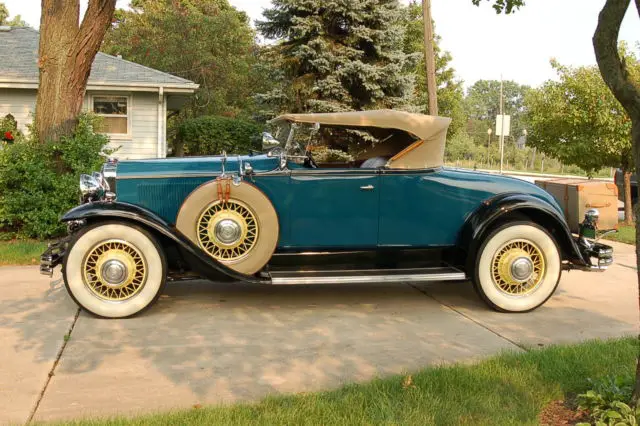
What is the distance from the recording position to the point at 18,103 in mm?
15844

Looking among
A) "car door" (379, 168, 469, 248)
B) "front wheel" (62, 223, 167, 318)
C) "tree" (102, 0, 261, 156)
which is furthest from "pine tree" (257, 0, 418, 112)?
"front wheel" (62, 223, 167, 318)

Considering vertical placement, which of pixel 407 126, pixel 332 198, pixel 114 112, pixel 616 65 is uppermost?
pixel 114 112

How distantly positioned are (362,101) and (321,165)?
1273cm

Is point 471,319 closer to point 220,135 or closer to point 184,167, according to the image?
point 184,167

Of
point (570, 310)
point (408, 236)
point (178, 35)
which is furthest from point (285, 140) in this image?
point (178, 35)

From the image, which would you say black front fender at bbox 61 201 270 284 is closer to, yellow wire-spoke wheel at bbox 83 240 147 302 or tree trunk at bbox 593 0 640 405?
yellow wire-spoke wheel at bbox 83 240 147 302

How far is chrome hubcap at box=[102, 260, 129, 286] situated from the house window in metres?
12.4

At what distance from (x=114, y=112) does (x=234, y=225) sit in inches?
507

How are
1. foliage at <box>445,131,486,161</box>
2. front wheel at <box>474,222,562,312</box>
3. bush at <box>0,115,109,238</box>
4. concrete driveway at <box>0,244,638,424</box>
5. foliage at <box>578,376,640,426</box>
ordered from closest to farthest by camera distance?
1. foliage at <box>578,376,640,426</box>
2. concrete driveway at <box>0,244,638,424</box>
3. front wheel at <box>474,222,562,312</box>
4. bush at <box>0,115,109,238</box>
5. foliage at <box>445,131,486,161</box>

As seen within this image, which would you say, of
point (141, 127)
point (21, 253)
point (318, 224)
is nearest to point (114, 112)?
point (141, 127)

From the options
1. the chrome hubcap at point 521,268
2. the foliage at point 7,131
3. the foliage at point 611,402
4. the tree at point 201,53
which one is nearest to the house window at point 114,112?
the foliage at point 7,131

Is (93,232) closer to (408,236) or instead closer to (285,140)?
(285,140)

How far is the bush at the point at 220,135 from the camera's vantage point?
18922 mm

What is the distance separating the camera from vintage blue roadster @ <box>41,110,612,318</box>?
512 cm
